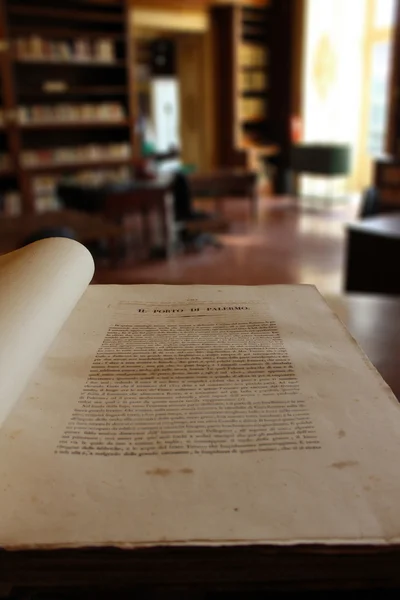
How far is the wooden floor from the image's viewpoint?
4.55 meters

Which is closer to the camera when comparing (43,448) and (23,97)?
(43,448)

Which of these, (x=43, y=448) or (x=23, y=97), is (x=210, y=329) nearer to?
(x=43, y=448)

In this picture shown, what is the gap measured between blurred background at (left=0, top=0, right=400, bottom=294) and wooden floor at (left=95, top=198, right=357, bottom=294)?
27 mm

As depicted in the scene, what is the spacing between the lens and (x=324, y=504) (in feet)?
1.27

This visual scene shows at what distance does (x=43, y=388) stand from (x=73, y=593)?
0.17m

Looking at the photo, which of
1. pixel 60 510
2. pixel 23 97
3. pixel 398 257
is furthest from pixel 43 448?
pixel 23 97

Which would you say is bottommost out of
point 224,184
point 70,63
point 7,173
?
point 224,184

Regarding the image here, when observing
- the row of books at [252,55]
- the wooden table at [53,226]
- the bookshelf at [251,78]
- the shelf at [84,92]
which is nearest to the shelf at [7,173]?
the shelf at [84,92]

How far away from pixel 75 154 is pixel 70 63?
3.21 feet

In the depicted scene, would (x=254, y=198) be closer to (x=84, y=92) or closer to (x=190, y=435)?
(x=84, y=92)

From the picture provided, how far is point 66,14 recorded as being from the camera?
657cm

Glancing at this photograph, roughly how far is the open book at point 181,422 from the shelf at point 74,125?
631 cm

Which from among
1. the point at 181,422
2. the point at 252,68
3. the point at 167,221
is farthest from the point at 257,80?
the point at 181,422

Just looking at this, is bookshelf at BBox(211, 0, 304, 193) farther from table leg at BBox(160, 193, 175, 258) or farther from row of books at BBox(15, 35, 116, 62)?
table leg at BBox(160, 193, 175, 258)
